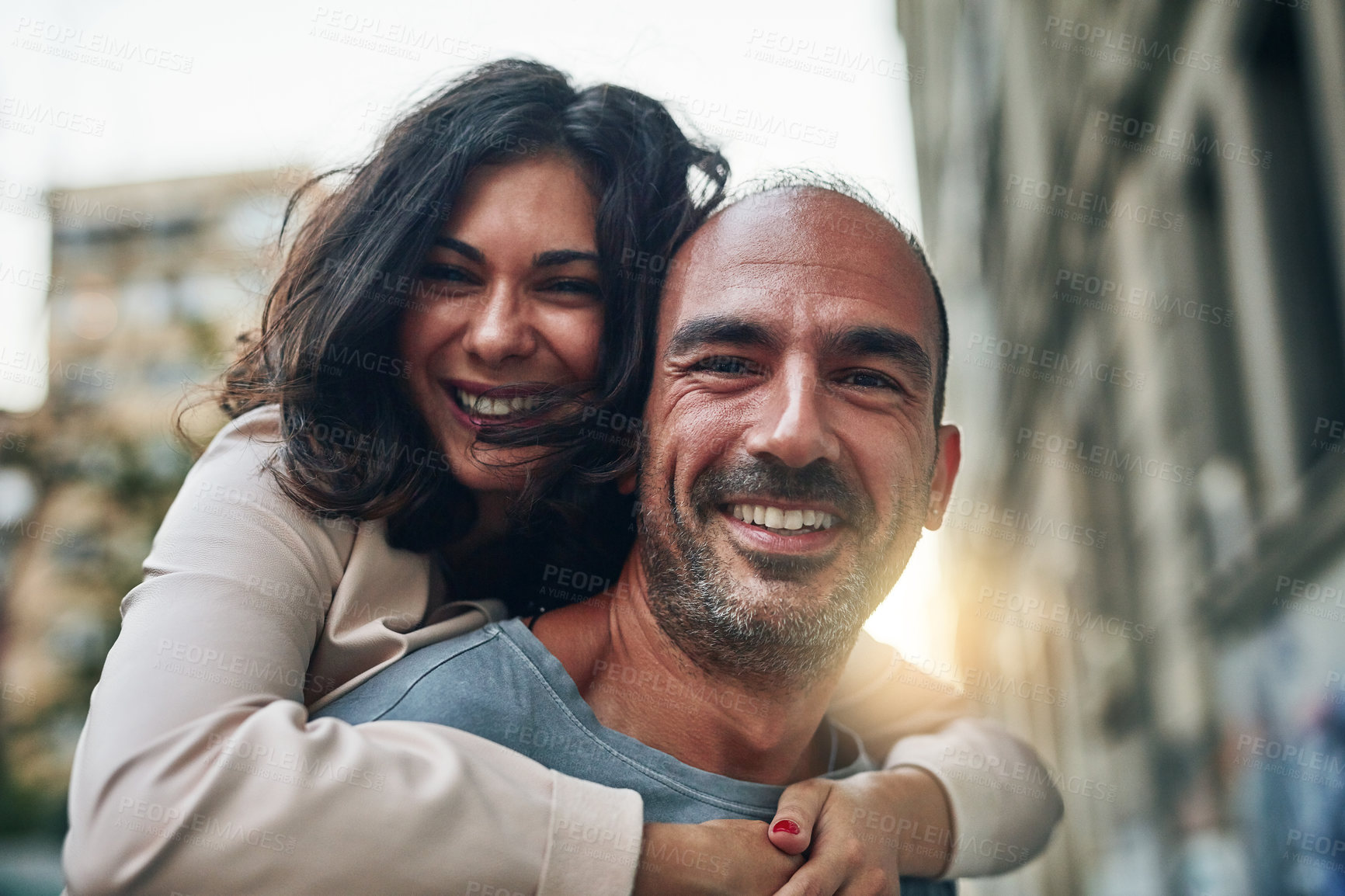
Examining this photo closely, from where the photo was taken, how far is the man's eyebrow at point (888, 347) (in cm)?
218

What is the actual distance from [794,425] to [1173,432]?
6.75 m

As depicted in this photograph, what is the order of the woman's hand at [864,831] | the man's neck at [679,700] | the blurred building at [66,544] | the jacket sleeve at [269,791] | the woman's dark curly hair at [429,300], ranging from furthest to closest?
1. the blurred building at [66,544]
2. the woman's dark curly hair at [429,300]
3. the man's neck at [679,700]
4. the woman's hand at [864,831]
5. the jacket sleeve at [269,791]

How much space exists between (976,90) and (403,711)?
1598 centimetres

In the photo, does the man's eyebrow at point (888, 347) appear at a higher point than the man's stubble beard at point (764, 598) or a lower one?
higher

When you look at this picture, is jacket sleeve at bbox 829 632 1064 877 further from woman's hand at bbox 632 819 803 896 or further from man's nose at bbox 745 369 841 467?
man's nose at bbox 745 369 841 467

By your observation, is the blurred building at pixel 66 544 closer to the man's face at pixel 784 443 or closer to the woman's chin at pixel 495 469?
the woman's chin at pixel 495 469

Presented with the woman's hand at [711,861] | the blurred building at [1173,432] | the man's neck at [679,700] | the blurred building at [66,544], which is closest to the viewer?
the woman's hand at [711,861]

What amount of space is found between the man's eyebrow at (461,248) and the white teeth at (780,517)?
83cm

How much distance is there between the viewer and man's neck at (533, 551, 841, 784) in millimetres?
2232

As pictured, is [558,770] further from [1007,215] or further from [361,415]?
[1007,215]

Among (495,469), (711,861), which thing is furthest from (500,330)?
(711,861)

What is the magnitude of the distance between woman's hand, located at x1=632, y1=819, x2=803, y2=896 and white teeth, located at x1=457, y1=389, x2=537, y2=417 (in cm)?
98

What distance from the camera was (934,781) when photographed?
2535 millimetres

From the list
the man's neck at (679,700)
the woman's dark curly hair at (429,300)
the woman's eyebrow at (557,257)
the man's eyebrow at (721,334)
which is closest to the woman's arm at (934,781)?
the man's neck at (679,700)
